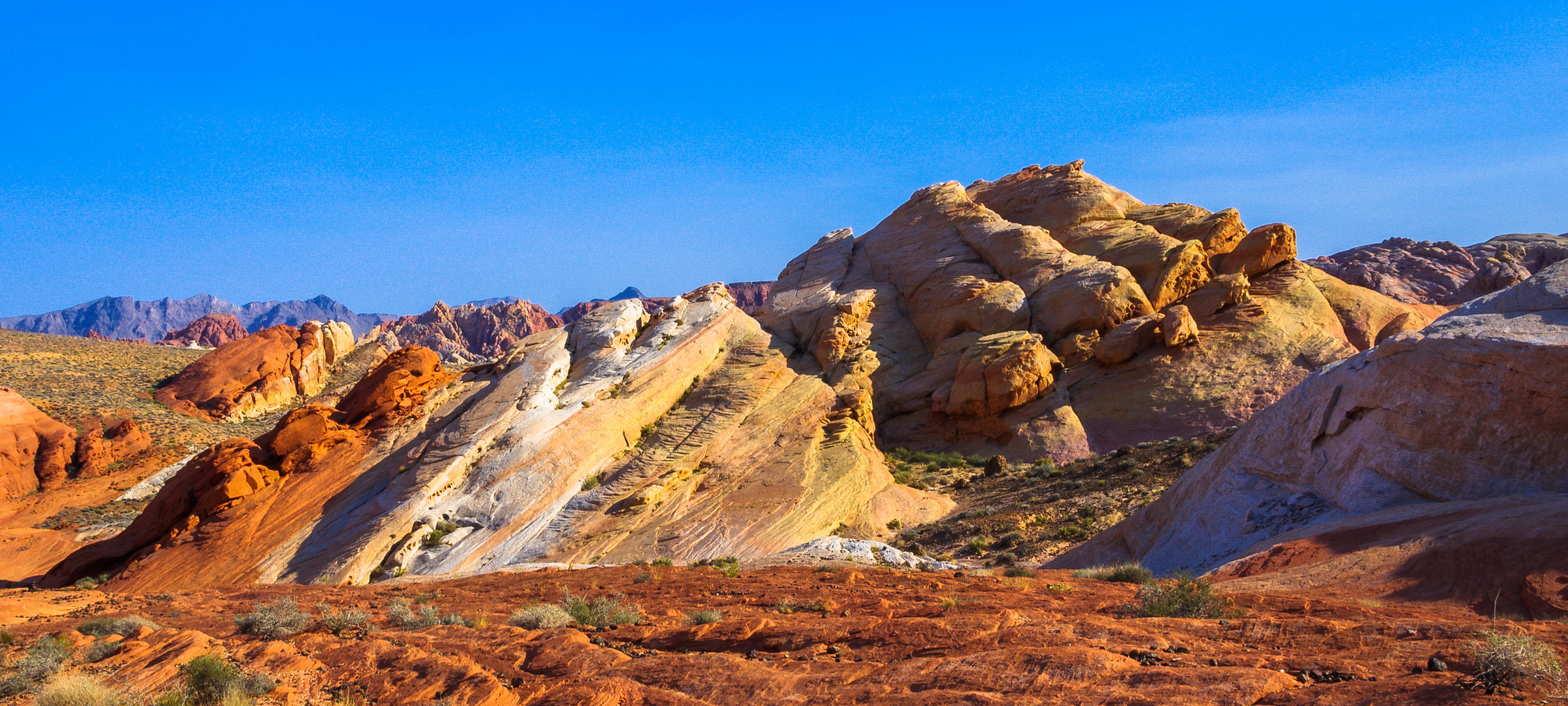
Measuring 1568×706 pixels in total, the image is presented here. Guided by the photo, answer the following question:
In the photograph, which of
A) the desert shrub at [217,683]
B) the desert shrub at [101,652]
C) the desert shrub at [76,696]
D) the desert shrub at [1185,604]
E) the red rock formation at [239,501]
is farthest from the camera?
the red rock formation at [239,501]

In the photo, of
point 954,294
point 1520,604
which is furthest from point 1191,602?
point 954,294

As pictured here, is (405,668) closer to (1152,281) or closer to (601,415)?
(601,415)

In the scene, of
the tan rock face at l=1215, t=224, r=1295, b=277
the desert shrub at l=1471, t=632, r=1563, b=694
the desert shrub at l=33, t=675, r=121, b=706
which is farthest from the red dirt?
the tan rock face at l=1215, t=224, r=1295, b=277

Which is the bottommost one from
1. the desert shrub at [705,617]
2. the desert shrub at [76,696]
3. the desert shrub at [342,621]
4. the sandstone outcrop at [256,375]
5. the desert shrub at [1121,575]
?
the desert shrub at [1121,575]

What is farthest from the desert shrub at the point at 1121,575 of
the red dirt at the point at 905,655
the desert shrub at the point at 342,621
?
the desert shrub at the point at 342,621

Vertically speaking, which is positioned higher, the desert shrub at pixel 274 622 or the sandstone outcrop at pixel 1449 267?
the sandstone outcrop at pixel 1449 267

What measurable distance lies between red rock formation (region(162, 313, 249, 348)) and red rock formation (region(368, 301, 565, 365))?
28074 millimetres

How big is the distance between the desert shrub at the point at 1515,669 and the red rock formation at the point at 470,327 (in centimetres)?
12832

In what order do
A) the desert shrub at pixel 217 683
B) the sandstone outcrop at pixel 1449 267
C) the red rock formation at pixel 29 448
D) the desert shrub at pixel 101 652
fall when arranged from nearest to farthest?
the desert shrub at pixel 217 683 → the desert shrub at pixel 101 652 → the red rock formation at pixel 29 448 → the sandstone outcrop at pixel 1449 267

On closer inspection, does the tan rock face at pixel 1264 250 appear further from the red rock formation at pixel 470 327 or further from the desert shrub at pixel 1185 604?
the red rock formation at pixel 470 327

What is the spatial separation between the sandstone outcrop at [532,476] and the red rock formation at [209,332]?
459 ft

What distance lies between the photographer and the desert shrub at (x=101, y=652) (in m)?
9.57

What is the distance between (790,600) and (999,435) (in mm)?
19139

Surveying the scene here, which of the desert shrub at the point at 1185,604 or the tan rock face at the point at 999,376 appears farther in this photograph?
the tan rock face at the point at 999,376
